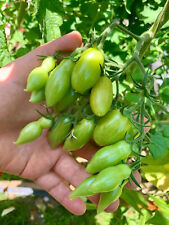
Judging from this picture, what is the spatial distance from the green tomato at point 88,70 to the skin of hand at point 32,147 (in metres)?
0.28

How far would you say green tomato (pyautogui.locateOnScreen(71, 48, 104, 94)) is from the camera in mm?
928

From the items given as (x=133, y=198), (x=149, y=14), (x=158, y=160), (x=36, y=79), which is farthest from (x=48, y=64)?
(x=133, y=198)

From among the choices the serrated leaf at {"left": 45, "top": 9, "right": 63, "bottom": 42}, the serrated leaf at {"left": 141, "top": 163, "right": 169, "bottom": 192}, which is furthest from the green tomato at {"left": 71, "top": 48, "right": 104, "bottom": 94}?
the serrated leaf at {"left": 141, "top": 163, "right": 169, "bottom": 192}

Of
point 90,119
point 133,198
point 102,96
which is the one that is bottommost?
point 133,198

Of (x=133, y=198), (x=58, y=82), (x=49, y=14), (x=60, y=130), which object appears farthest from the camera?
(x=133, y=198)

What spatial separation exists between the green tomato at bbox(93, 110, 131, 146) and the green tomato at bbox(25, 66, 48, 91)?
0.28 m

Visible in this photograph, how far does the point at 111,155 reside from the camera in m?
0.92

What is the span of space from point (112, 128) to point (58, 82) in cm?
26

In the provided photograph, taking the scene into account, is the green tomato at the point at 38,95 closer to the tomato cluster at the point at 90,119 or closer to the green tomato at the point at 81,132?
the tomato cluster at the point at 90,119

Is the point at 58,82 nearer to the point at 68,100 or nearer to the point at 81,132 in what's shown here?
the point at 68,100

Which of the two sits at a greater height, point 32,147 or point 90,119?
point 90,119

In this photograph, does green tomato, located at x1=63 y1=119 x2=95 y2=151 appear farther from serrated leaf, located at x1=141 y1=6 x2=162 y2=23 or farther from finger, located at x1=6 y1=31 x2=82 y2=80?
serrated leaf, located at x1=141 y1=6 x2=162 y2=23

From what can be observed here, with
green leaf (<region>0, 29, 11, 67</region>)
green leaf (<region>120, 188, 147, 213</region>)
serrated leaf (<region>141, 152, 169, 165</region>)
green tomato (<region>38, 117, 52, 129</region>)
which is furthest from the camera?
green leaf (<region>120, 188, 147, 213</region>)

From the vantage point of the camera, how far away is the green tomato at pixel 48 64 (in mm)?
1069
